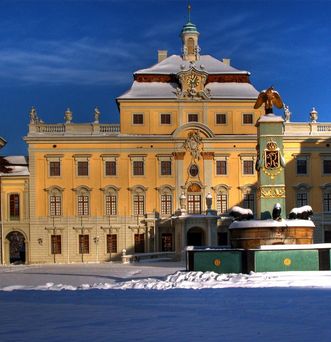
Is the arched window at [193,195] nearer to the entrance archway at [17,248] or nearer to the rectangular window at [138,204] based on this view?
the rectangular window at [138,204]

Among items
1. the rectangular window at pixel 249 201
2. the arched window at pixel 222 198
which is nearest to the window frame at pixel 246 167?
the rectangular window at pixel 249 201

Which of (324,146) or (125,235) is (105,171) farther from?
(324,146)

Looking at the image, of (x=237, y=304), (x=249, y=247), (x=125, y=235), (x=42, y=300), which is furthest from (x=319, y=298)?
(x=125, y=235)

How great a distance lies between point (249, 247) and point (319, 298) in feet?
28.0

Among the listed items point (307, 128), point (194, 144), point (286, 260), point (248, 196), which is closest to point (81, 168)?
point (194, 144)

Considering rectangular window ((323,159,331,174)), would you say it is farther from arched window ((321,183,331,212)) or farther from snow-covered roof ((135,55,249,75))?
snow-covered roof ((135,55,249,75))

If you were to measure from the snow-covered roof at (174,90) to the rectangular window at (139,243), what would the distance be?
9740 mm

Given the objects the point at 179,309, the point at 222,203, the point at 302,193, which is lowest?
the point at 179,309

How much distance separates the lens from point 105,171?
55.6 m

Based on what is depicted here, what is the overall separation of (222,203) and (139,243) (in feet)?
21.5

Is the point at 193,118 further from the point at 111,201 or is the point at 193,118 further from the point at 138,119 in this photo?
the point at 111,201

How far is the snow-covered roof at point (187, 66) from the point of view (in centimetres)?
5697

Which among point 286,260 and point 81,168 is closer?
point 286,260

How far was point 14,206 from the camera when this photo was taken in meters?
55.3
